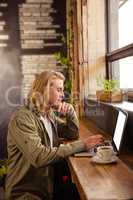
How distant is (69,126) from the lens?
2.78 metres

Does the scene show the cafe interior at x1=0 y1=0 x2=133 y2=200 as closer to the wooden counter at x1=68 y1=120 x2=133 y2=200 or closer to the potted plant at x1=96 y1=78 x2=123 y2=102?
the potted plant at x1=96 y1=78 x2=123 y2=102

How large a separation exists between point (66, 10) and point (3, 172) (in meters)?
1.93

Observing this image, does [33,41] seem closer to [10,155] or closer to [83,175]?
[10,155]

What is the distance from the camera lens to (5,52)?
403cm

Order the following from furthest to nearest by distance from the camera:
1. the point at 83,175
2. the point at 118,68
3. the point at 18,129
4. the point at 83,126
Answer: the point at 118,68
the point at 83,126
the point at 18,129
the point at 83,175

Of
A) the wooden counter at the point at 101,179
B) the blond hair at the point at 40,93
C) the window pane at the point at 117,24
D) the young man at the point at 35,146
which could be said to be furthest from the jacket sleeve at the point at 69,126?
the window pane at the point at 117,24

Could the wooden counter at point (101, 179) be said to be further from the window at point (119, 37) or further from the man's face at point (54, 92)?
the window at point (119, 37)

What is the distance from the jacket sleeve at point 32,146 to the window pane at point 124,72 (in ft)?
5.15

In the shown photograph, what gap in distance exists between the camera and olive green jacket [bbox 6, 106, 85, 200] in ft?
6.63

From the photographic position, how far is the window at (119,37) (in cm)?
359

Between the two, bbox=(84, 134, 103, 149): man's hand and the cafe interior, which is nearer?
bbox=(84, 134, 103, 149): man's hand

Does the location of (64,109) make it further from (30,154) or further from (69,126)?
(30,154)

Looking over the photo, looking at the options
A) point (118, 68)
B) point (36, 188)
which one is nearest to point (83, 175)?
point (36, 188)

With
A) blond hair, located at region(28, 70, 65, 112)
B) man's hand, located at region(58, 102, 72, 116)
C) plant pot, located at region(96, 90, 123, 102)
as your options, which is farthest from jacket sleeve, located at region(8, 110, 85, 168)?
plant pot, located at region(96, 90, 123, 102)
